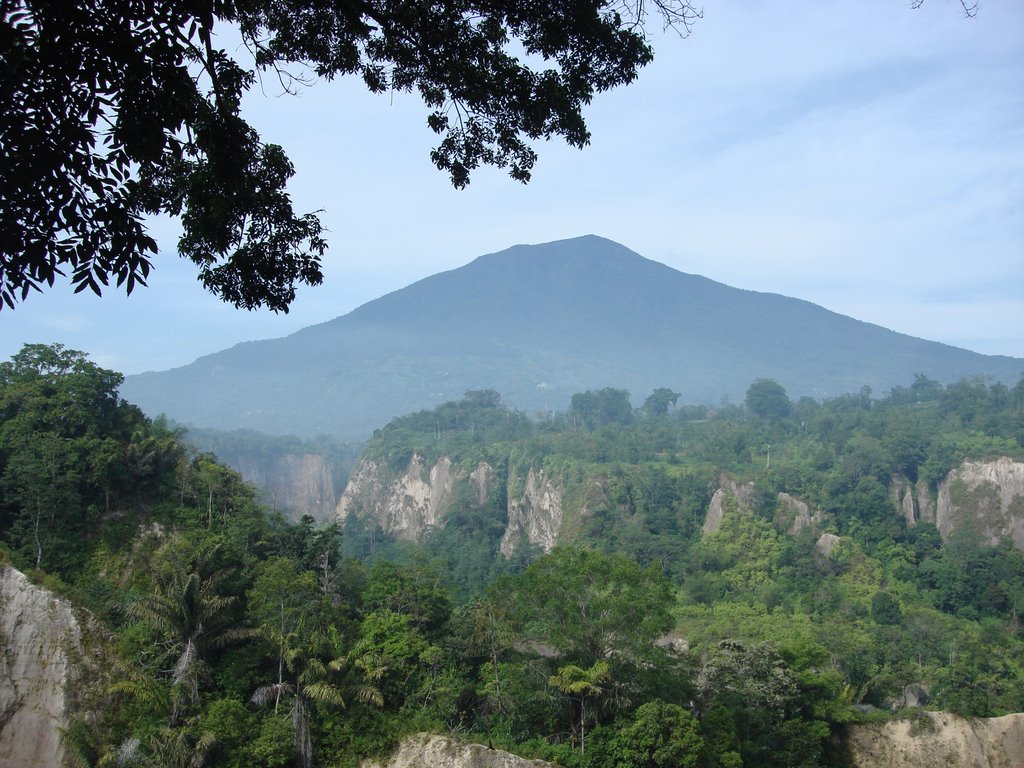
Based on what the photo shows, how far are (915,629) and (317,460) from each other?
6135 centimetres

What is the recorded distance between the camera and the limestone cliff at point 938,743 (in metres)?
17.9

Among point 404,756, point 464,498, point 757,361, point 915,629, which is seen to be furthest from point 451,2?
point 757,361

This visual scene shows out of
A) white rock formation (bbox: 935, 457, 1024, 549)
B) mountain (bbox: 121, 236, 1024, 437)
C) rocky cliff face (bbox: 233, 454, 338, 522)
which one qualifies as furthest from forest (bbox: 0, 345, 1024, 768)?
mountain (bbox: 121, 236, 1024, 437)

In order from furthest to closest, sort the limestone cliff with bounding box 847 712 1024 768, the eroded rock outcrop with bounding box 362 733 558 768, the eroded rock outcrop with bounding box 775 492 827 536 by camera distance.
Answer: the eroded rock outcrop with bounding box 775 492 827 536 < the limestone cliff with bounding box 847 712 1024 768 < the eroded rock outcrop with bounding box 362 733 558 768

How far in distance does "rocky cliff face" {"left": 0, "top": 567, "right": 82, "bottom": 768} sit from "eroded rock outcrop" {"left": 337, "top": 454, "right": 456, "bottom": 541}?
120ft

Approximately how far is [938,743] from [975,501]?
22841 mm

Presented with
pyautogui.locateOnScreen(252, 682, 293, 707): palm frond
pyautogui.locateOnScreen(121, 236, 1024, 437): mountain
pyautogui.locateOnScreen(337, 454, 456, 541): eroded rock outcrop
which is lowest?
pyautogui.locateOnScreen(337, 454, 456, 541): eroded rock outcrop

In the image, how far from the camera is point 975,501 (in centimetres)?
3769

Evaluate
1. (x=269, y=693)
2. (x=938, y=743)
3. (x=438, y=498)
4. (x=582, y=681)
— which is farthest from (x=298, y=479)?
(x=582, y=681)

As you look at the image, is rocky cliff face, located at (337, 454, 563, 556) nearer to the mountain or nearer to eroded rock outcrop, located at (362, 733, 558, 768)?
eroded rock outcrop, located at (362, 733, 558, 768)

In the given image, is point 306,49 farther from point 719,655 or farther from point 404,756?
point 719,655

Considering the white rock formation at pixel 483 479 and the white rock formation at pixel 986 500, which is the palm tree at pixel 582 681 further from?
the white rock formation at pixel 483 479

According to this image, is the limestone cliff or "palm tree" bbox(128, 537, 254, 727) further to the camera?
the limestone cliff

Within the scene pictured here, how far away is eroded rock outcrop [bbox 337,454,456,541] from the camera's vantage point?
54.7 metres
